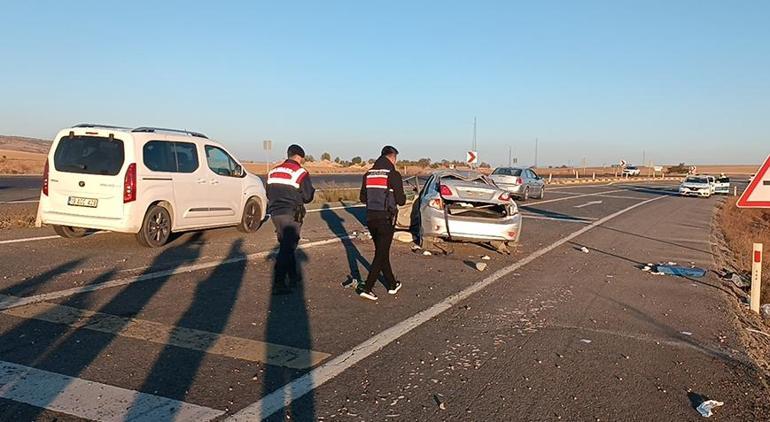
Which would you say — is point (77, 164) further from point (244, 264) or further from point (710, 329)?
point (710, 329)

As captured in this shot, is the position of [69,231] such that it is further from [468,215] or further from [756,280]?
[756,280]

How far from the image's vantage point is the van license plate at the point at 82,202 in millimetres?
10391

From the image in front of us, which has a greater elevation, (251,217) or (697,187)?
(251,217)

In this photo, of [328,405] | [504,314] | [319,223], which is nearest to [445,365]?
[328,405]

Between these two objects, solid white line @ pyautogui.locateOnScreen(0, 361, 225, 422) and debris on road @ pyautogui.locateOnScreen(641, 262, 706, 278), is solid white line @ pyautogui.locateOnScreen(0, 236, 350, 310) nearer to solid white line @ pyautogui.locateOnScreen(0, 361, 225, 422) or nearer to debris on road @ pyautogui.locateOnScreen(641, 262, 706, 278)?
solid white line @ pyautogui.locateOnScreen(0, 361, 225, 422)

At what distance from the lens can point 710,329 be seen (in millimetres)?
7066

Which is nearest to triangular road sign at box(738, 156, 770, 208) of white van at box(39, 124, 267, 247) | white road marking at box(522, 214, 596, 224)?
white van at box(39, 124, 267, 247)

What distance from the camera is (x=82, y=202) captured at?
34.3 feet

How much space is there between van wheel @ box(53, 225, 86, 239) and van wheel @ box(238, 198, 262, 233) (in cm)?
311

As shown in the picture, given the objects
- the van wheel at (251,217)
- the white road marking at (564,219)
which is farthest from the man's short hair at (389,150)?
the white road marking at (564,219)

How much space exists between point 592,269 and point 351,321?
564 centimetres

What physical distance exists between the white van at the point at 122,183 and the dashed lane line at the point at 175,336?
12.7ft

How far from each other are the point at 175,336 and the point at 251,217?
313 inches

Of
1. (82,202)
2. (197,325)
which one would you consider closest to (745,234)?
(197,325)
